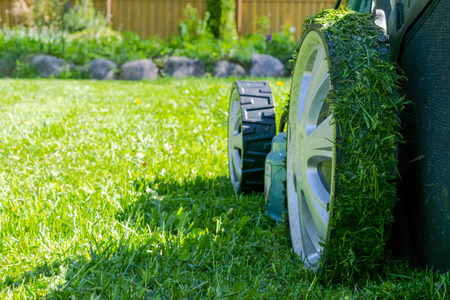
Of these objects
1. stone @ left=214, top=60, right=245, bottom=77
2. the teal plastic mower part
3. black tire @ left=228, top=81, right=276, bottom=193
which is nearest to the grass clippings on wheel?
the teal plastic mower part

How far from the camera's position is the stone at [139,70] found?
392 inches

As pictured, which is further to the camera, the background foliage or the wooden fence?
the wooden fence

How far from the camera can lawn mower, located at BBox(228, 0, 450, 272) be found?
1327 mm

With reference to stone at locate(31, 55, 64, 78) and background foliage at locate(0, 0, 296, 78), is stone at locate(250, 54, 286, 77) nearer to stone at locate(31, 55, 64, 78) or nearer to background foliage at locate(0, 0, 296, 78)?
background foliage at locate(0, 0, 296, 78)

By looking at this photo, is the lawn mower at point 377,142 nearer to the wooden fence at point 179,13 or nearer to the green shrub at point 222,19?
the green shrub at point 222,19

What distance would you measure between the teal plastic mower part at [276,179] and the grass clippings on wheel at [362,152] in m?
0.73

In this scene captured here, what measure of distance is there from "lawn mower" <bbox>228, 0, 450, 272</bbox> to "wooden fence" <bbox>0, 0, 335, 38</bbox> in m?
11.9

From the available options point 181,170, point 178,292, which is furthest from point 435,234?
point 181,170

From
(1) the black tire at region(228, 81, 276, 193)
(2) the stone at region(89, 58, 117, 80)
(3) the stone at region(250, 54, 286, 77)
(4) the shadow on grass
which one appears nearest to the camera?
(4) the shadow on grass

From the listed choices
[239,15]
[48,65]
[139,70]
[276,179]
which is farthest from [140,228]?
[239,15]

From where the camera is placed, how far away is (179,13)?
45.7 feet

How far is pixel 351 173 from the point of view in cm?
132

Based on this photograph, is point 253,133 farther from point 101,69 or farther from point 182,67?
point 101,69

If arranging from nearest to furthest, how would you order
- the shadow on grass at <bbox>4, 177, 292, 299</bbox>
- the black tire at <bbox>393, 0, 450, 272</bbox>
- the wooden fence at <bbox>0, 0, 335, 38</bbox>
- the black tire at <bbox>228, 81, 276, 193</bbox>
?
the black tire at <bbox>393, 0, 450, 272</bbox> < the shadow on grass at <bbox>4, 177, 292, 299</bbox> < the black tire at <bbox>228, 81, 276, 193</bbox> < the wooden fence at <bbox>0, 0, 335, 38</bbox>
